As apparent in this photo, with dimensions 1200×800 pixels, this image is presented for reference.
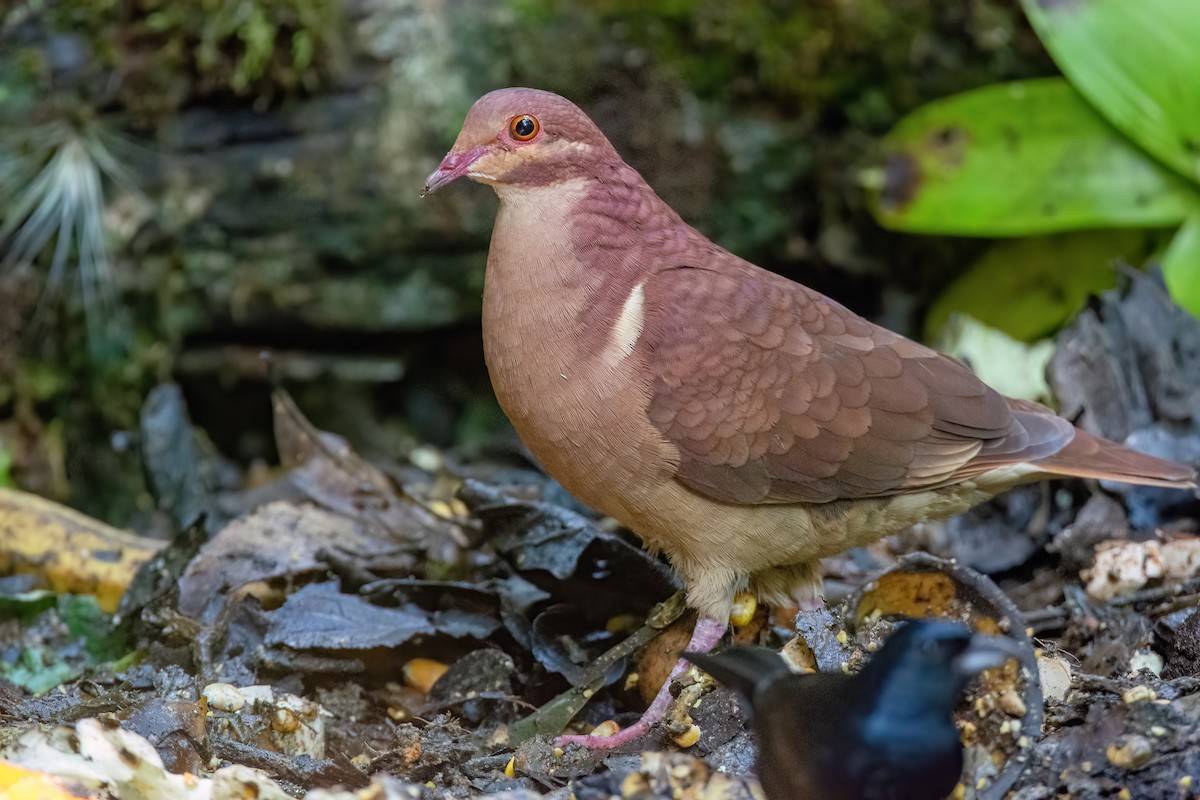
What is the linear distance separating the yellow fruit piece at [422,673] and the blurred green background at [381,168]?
1731 mm

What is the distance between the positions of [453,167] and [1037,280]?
3.17 metres

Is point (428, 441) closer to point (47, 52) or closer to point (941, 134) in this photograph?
point (47, 52)

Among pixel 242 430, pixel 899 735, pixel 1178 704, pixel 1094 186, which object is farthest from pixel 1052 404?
pixel 242 430

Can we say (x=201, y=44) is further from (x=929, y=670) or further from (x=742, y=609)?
(x=929, y=670)

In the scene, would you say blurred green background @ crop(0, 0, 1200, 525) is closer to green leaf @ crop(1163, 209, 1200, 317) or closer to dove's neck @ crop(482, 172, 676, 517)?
green leaf @ crop(1163, 209, 1200, 317)

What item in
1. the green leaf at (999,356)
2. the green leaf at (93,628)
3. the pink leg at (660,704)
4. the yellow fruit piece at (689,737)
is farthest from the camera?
the green leaf at (999,356)

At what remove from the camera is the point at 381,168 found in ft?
16.9

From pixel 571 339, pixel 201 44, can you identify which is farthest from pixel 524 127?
pixel 201 44

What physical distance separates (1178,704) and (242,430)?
4.10 meters

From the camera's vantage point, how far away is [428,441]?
5754 millimetres

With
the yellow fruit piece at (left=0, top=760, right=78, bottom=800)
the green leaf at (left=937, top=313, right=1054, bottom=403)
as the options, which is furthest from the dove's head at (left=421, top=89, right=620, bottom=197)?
the green leaf at (left=937, top=313, right=1054, bottom=403)

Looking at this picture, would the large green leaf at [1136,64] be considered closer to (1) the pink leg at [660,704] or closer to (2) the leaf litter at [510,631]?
(2) the leaf litter at [510,631]

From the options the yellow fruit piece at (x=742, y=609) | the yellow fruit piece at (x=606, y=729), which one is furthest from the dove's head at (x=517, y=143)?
the yellow fruit piece at (x=606, y=729)

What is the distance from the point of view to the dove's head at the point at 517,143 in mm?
3230
